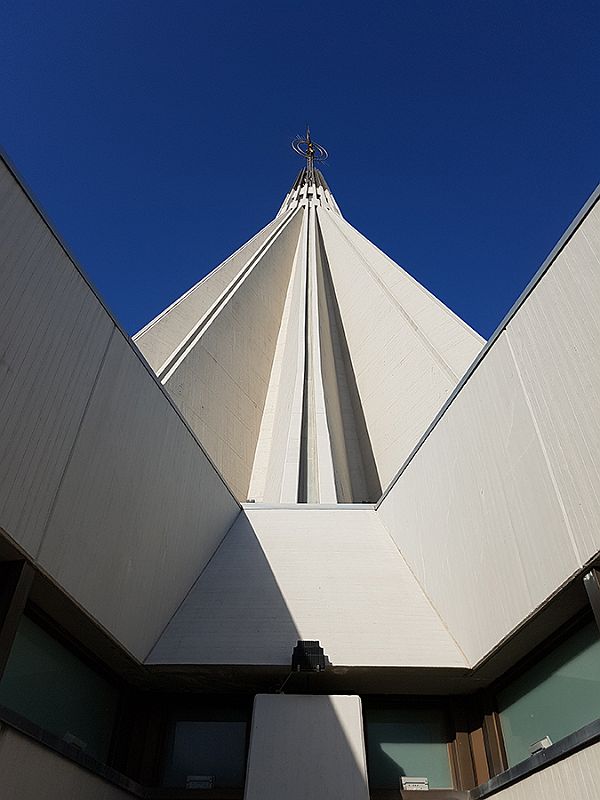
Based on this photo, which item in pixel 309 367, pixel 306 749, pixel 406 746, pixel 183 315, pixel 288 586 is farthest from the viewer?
pixel 183 315

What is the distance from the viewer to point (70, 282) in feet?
10.2

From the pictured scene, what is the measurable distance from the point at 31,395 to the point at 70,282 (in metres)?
0.70

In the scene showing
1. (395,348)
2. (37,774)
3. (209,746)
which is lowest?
(37,774)

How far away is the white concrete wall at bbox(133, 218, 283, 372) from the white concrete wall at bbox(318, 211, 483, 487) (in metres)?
2.50

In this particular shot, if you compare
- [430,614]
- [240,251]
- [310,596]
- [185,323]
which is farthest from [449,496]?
[240,251]

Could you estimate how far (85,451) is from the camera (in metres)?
3.20

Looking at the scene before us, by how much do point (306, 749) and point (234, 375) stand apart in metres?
6.78

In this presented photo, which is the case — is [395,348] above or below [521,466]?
above

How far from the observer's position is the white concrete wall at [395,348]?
325 inches

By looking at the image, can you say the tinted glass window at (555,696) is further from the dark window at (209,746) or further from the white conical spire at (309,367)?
the white conical spire at (309,367)

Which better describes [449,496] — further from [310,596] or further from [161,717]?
[161,717]

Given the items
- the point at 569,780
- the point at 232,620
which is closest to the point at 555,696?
the point at 569,780

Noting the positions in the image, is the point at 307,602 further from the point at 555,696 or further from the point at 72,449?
the point at 72,449

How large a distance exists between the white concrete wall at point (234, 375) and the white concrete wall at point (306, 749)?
451 centimetres
